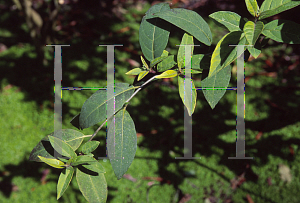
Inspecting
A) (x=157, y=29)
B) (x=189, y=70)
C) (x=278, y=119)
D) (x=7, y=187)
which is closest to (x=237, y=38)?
(x=189, y=70)

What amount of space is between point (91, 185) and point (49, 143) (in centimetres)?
29

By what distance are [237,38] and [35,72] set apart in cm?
366

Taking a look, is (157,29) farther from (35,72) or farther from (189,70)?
(35,72)

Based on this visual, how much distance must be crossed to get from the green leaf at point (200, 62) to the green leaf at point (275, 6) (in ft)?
0.83

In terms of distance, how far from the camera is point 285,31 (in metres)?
0.91

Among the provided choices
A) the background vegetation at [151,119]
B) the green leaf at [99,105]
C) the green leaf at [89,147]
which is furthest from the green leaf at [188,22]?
the background vegetation at [151,119]

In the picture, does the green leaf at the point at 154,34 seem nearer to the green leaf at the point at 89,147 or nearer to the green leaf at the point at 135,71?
the green leaf at the point at 135,71

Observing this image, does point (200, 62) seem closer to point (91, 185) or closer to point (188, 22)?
point (188, 22)

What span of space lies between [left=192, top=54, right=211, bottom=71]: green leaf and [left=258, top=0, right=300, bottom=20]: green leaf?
25cm

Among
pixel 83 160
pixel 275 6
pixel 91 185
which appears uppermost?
pixel 275 6

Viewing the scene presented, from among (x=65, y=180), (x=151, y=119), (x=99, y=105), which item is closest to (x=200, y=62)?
(x=99, y=105)

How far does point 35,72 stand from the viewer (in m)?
3.87

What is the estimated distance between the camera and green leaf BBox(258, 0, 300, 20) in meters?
0.87

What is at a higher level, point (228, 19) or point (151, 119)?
point (228, 19)
